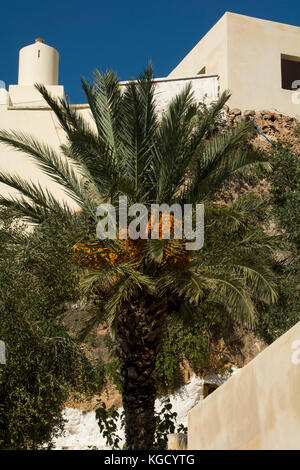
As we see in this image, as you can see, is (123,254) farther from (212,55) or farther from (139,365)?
(212,55)

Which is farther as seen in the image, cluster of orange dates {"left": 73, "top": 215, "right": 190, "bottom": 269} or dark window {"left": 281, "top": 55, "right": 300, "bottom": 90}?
dark window {"left": 281, "top": 55, "right": 300, "bottom": 90}

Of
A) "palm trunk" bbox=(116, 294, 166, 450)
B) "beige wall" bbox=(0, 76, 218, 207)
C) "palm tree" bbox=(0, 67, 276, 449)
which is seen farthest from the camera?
"beige wall" bbox=(0, 76, 218, 207)

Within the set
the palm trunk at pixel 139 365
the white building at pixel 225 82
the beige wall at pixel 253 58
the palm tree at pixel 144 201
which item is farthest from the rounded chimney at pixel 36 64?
the palm trunk at pixel 139 365

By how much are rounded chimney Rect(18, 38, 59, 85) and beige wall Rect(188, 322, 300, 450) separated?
17.9m

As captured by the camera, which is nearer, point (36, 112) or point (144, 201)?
point (144, 201)

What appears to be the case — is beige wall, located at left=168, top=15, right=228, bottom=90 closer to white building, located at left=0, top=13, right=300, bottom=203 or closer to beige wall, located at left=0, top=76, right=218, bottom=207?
white building, located at left=0, top=13, right=300, bottom=203

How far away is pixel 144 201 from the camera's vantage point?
9516mm

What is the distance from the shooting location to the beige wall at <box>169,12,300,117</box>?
19.2 metres

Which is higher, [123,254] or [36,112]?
[36,112]

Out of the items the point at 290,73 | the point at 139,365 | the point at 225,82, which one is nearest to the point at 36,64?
the point at 225,82

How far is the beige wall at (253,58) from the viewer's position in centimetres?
1917

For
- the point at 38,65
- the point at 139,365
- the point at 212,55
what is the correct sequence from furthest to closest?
1. the point at 38,65
2. the point at 212,55
3. the point at 139,365

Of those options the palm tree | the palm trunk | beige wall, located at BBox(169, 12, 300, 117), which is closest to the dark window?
beige wall, located at BBox(169, 12, 300, 117)

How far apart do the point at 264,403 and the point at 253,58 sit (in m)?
16.2
